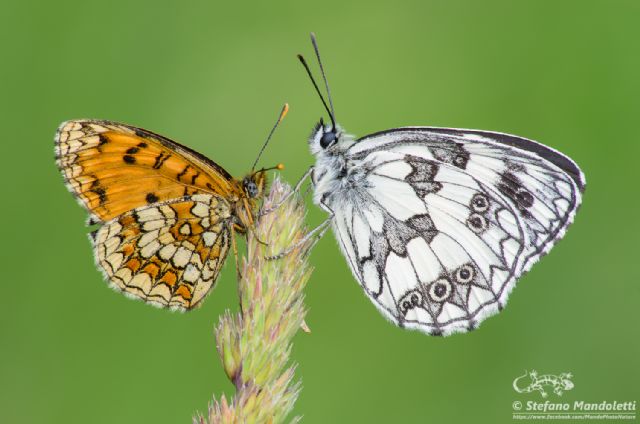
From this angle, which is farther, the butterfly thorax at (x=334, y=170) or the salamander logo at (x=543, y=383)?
the salamander logo at (x=543, y=383)

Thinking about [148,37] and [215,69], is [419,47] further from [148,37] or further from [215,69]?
[148,37]

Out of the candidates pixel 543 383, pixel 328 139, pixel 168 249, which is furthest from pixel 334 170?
pixel 543 383

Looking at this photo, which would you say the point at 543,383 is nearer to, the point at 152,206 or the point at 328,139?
the point at 328,139

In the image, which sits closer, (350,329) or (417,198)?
(417,198)

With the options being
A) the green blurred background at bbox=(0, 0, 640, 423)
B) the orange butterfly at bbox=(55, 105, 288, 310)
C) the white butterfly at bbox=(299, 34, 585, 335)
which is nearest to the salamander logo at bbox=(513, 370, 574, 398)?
the green blurred background at bbox=(0, 0, 640, 423)

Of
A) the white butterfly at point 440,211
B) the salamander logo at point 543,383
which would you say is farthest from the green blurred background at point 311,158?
the white butterfly at point 440,211

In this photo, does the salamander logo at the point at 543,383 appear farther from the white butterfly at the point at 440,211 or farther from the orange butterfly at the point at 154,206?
the orange butterfly at the point at 154,206

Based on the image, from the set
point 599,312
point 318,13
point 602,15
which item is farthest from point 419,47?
point 599,312
